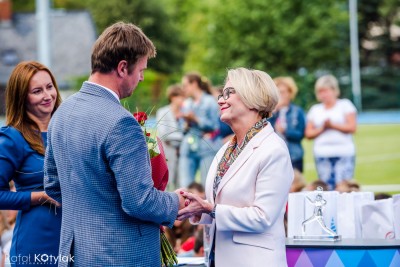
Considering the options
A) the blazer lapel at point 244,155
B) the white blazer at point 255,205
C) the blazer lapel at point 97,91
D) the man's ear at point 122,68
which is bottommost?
the white blazer at point 255,205

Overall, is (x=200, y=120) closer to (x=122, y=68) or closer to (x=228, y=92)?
(x=228, y=92)

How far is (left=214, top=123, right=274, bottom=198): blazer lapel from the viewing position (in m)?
4.62

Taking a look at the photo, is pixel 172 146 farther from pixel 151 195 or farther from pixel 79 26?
pixel 79 26

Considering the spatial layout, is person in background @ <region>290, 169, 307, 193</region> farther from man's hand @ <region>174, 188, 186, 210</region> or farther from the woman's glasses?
man's hand @ <region>174, 188, 186, 210</region>

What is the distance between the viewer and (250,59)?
6012cm

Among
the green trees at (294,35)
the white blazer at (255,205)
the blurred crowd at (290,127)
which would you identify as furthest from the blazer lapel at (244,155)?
the green trees at (294,35)

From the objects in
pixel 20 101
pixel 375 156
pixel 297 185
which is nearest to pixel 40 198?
pixel 20 101

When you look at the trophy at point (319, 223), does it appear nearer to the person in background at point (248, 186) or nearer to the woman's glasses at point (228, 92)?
the person in background at point (248, 186)

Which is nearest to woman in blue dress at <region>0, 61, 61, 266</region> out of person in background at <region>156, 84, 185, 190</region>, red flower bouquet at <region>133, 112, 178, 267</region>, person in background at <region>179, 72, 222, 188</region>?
red flower bouquet at <region>133, 112, 178, 267</region>

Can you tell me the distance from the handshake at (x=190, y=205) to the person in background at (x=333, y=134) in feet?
23.8

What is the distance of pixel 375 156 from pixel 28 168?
20.9m

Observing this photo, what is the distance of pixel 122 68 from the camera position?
424 cm

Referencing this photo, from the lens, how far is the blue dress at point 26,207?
4.92m

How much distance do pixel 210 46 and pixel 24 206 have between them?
189 feet
